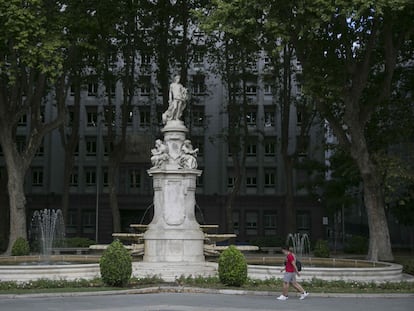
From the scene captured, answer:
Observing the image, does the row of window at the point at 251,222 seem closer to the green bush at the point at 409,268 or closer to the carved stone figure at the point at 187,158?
the green bush at the point at 409,268

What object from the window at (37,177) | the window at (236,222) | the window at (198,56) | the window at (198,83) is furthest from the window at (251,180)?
the window at (37,177)

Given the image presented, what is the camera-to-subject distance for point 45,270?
1931cm

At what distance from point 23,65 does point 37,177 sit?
2672cm

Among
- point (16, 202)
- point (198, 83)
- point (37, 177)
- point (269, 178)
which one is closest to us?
point (16, 202)

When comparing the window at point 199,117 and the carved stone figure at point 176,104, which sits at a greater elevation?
the window at point 199,117

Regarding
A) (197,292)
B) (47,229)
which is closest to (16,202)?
(47,229)

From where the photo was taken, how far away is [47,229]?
37.2 m

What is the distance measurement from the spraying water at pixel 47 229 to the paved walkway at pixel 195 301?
1223 centimetres

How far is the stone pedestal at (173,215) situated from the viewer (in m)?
22.7

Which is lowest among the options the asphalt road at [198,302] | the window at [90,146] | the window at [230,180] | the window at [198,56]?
the asphalt road at [198,302]

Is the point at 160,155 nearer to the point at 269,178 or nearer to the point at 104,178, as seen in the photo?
the point at 104,178

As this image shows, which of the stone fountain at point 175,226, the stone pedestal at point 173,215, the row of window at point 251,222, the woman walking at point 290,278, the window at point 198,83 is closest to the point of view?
the woman walking at point 290,278

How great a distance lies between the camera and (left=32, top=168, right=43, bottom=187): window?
5500cm

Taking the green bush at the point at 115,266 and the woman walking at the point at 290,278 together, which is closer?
the woman walking at the point at 290,278
